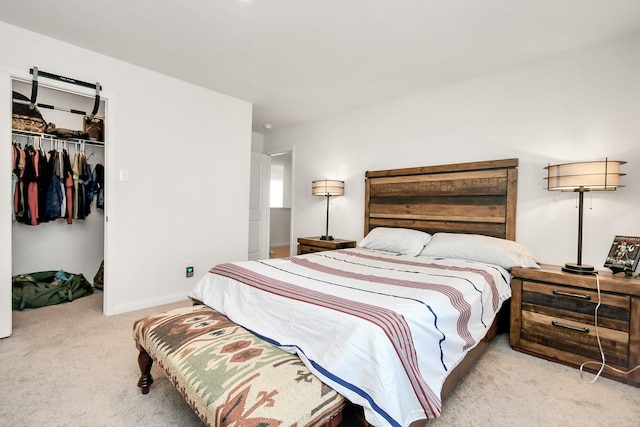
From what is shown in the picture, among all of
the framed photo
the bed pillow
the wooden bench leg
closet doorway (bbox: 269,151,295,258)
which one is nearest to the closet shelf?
the wooden bench leg

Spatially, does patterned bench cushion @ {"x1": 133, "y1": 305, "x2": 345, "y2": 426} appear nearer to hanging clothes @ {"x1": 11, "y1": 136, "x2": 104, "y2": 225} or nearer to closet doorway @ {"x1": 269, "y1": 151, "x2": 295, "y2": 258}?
hanging clothes @ {"x1": 11, "y1": 136, "x2": 104, "y2": 225}

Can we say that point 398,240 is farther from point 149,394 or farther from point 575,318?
point 149,394

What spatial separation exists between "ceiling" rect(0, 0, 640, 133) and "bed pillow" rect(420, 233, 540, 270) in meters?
1.57

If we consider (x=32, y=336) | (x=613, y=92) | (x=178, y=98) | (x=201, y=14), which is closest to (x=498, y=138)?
(x=613, y=92)

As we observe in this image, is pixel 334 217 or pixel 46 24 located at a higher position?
pixel 46 24

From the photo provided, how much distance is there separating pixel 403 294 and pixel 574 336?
1397mm

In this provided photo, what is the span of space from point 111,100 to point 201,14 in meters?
1.32

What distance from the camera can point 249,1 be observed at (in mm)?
1980

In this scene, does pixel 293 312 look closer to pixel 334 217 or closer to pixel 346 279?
pixel 346 279

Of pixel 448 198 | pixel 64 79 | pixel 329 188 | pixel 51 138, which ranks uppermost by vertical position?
pixel 64 79

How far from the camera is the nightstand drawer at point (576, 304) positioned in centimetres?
189

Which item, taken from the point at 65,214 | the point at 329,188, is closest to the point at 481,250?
the point at 329,188

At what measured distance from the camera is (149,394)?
1.68m

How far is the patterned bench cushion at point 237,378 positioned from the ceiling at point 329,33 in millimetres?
2048
